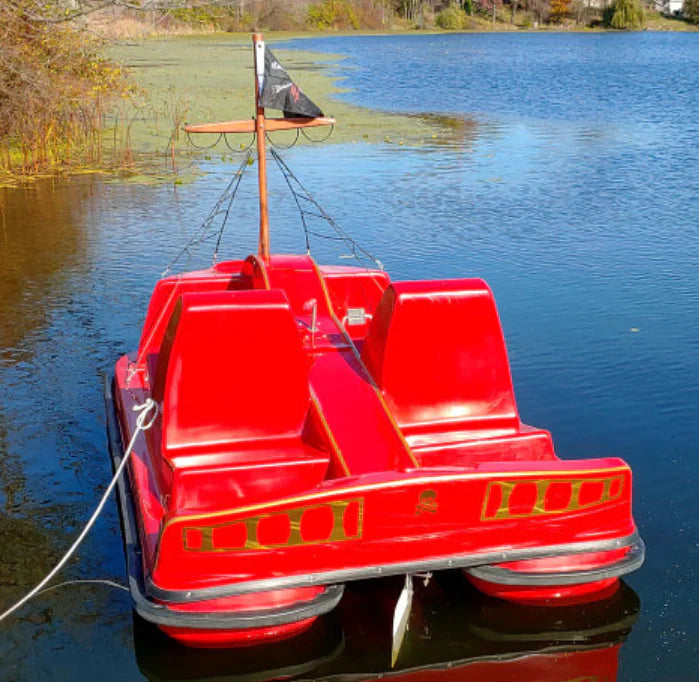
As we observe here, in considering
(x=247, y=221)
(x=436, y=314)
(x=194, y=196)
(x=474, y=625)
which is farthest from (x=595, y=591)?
(x=194, y=196)

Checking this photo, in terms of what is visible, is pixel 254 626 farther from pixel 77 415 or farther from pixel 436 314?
pixel 77 415

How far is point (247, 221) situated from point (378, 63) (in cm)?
3058

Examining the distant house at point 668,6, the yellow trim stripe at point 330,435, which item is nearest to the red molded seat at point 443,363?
the yellow trim stripe at point 330,435

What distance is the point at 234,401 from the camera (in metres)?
5.68

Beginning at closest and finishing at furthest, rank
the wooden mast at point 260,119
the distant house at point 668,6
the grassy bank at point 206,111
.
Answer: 1. the wooden mast at point 260,119
2. the grassy bank at point 206,111
3. the distant house at point 668,6

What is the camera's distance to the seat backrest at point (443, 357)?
5918 millimetres

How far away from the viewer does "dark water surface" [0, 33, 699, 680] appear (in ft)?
17.2

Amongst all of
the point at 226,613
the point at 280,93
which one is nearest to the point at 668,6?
the point at 280,93

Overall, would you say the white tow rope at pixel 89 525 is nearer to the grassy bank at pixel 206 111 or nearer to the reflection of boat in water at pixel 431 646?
the reflection of boat in water at pixel 431 646

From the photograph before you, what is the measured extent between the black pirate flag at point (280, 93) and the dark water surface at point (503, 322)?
2888mm

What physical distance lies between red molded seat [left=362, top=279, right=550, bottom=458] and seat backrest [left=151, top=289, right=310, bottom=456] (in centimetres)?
61

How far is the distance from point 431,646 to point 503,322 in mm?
5310

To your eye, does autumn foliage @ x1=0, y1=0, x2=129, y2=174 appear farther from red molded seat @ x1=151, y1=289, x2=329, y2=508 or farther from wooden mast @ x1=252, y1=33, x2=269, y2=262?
red molded seat @ x1=151, y1=289, x2=329, y2=508

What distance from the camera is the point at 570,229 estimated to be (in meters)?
13.8
